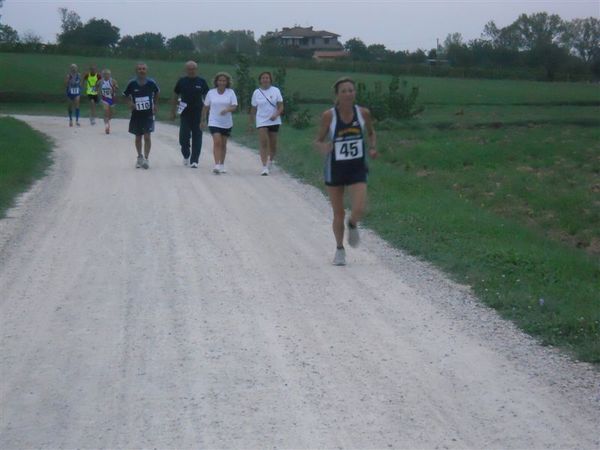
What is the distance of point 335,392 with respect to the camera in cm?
639

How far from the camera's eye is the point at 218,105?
55.9ft

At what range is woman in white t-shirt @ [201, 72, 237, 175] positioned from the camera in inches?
666

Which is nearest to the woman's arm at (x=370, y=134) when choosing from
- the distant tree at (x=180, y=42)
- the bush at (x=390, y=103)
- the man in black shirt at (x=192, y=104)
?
the man in black shirt at (x=192, y=104)

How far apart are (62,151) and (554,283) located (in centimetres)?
1402

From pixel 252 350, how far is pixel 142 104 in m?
11.0

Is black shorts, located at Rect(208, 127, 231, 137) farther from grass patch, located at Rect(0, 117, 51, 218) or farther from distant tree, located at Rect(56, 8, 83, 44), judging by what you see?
distant tree, located at Rect(56, 8, 83, 44)

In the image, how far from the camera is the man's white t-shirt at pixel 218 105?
17.0m

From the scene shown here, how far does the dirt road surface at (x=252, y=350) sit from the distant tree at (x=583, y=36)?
3045 inches

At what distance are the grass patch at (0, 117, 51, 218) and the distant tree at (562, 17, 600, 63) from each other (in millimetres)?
67417

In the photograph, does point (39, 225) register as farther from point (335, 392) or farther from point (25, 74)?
point (25, 74)

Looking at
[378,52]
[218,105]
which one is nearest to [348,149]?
[218,105]

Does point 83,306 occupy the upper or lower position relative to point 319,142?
lower

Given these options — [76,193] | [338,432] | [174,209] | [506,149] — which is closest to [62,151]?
[76,193]

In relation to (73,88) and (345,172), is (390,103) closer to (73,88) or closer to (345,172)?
(73,88)
